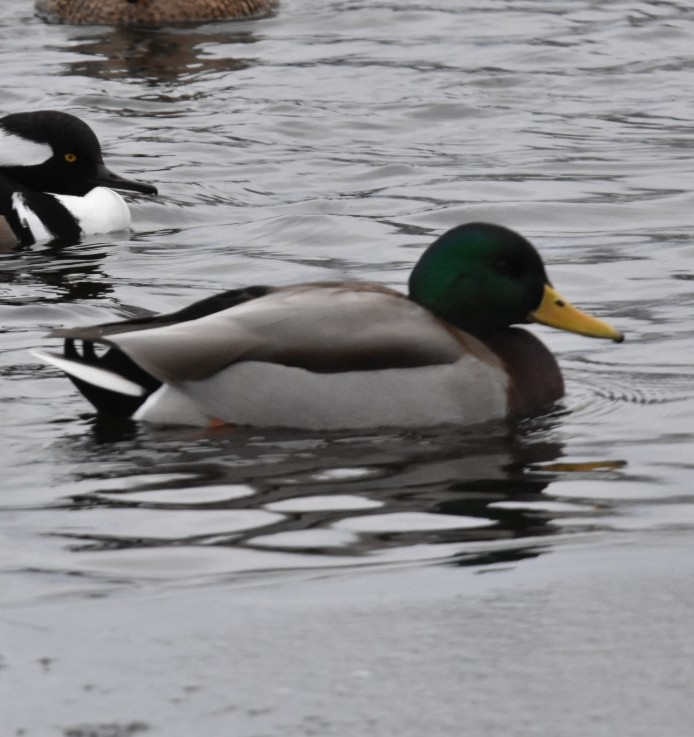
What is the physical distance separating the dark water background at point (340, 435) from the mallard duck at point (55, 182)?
0.22m

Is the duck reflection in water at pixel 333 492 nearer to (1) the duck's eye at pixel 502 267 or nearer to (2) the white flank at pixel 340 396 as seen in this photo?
(2) the white flank at pixel 340 396

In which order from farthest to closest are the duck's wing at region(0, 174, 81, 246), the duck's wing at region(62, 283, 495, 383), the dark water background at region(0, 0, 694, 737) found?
1. the duck's wing at region(0, 174, 81, 246)
2. the duck's wing at region(62, 283, 495, 383)
3. the dark water background at region(0, 0, 694, 737)

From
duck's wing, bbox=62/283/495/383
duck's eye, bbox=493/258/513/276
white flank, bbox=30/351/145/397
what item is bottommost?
white flank, bbox=30/351/145/397

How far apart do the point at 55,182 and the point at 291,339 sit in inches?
230

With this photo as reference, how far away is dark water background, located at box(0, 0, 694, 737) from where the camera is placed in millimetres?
4254

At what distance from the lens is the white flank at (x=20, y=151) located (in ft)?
39.0

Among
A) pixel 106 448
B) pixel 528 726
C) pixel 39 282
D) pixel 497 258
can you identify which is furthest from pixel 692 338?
pixel 528 726

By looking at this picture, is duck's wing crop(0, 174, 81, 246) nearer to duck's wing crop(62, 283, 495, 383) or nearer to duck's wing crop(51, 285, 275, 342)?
duck's wing crop(51, 285, 275, 342)

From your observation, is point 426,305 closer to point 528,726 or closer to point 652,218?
point 528,726

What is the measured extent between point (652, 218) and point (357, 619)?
7033 mm

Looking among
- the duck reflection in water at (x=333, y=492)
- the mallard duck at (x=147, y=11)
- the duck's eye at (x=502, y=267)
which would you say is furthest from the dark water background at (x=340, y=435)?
the mallard duck at (x=147, y=11)

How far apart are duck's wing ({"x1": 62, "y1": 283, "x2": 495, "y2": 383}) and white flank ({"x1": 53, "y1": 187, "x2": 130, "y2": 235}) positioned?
5057 millimetres

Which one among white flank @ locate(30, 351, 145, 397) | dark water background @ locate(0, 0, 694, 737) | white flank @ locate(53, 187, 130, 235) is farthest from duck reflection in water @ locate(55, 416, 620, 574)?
white flank @ locate(53, 187, 130, 235)

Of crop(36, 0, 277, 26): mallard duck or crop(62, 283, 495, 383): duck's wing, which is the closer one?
crop(62, 283, 495, 383): duck's wing
